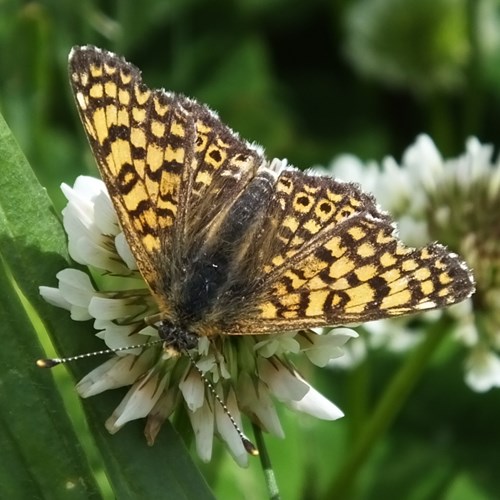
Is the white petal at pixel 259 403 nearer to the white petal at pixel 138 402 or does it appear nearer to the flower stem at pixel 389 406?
the white petal at pixel 138 402

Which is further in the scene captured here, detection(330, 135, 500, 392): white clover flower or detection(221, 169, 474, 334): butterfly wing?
detection(330, 135, 500, 392): white clover flower

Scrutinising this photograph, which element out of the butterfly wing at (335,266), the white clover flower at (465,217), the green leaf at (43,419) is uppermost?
the white clover flower at (465,217)

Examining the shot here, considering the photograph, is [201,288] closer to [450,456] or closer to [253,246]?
[253,246]

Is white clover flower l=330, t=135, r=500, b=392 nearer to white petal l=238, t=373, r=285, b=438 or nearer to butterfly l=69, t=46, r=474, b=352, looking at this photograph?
butterfly l=69, t=46, r=474, b=352

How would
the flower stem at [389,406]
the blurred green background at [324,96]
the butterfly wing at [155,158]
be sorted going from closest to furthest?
the butterfly wing at [155,158]
the flower stem at [389,406]
the blurred green background at [324,96]

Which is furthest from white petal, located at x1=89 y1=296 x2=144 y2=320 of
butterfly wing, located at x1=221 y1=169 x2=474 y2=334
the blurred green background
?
the blurred green background

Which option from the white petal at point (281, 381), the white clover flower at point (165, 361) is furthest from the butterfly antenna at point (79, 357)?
the white petal at point (281, 381)

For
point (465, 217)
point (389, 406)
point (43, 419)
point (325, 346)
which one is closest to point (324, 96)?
point (465, 217)
